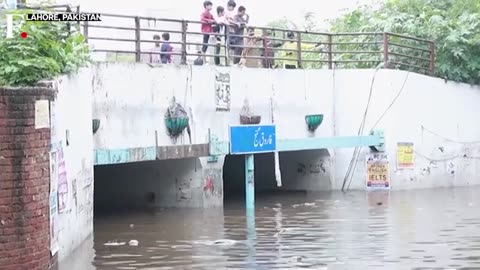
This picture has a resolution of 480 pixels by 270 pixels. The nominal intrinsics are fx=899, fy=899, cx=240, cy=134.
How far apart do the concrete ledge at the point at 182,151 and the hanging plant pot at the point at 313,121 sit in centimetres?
459

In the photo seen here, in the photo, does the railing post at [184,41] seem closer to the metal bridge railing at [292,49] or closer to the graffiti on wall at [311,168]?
the metal bridge railing at [292,49]

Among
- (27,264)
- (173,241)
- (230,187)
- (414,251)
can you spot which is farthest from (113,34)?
(27,264)

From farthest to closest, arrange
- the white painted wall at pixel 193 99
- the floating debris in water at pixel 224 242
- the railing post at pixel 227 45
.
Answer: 1. the railing post at pixel 227 45
2. the white painted wall at pixel 193 99
3. the floating debris in water at pixel 224 242

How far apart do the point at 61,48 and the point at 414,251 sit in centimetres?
583

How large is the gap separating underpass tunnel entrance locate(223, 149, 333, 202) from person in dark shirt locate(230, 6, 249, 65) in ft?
10.8

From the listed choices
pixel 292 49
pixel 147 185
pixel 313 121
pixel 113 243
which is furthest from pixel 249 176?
pixel 113 243

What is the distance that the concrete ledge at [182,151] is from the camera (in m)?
18.7

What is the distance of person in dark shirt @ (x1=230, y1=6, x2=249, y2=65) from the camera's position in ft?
70.3

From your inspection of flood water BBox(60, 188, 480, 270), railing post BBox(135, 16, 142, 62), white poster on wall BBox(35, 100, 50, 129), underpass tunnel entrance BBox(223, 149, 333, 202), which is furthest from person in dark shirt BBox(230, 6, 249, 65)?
white poster on wall BBox(35, 100, 50, 129)

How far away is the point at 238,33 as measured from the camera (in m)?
21.8

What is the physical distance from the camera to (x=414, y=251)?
42.9ft

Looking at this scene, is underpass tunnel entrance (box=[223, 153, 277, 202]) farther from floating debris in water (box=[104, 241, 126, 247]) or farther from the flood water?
floating debris in water (box=[104, 241, 126, 247])

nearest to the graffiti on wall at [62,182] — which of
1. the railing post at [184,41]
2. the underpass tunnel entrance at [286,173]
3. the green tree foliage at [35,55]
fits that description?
the green tree foliage at [35,55]

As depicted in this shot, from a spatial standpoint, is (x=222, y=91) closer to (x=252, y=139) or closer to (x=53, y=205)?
(x=252, y=139)
